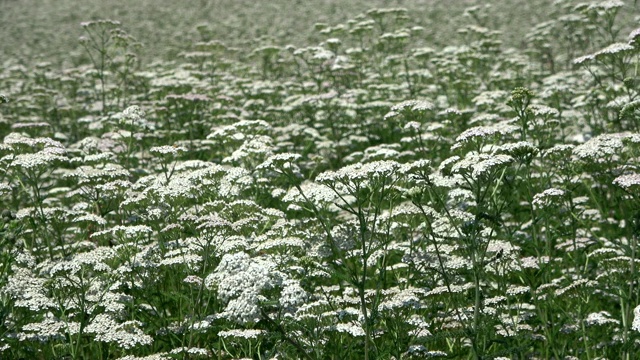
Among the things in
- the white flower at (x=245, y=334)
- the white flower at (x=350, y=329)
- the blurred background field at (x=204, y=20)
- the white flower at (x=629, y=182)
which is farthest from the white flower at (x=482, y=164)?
the blurred background field at (x=204, y=20)

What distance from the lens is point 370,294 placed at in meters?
6.88

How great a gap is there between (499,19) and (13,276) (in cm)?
3078

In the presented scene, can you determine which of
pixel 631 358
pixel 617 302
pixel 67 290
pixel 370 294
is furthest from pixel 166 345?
pixel 617 302

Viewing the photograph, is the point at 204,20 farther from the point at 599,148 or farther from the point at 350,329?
the point at 350,329

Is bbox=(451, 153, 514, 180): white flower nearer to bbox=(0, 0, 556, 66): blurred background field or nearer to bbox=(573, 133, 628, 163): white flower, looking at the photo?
bbox=(573, 133, 628, 163): white flower

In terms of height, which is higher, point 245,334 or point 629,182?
point 629,182

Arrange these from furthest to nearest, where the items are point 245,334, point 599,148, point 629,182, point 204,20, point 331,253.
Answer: point 204,20 < point 331,253 < point 599,148 < point 629,182 < point 245,334

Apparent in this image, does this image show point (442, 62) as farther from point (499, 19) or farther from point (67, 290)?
point (499, 19)

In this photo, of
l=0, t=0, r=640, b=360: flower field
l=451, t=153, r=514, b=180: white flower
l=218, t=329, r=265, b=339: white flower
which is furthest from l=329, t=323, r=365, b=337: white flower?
l=451, t=153, r=514, b=180: white flower

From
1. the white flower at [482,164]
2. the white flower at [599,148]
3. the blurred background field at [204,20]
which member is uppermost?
the white flower at [482,164]

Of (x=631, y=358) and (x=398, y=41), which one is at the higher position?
(x=398, y=41)

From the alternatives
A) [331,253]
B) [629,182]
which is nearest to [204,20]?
[331,253]

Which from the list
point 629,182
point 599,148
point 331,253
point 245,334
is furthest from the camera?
point 331,253

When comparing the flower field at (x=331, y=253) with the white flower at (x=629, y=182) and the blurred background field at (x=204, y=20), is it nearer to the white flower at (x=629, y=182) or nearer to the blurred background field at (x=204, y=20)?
the white flower at (x=629, y=182)
